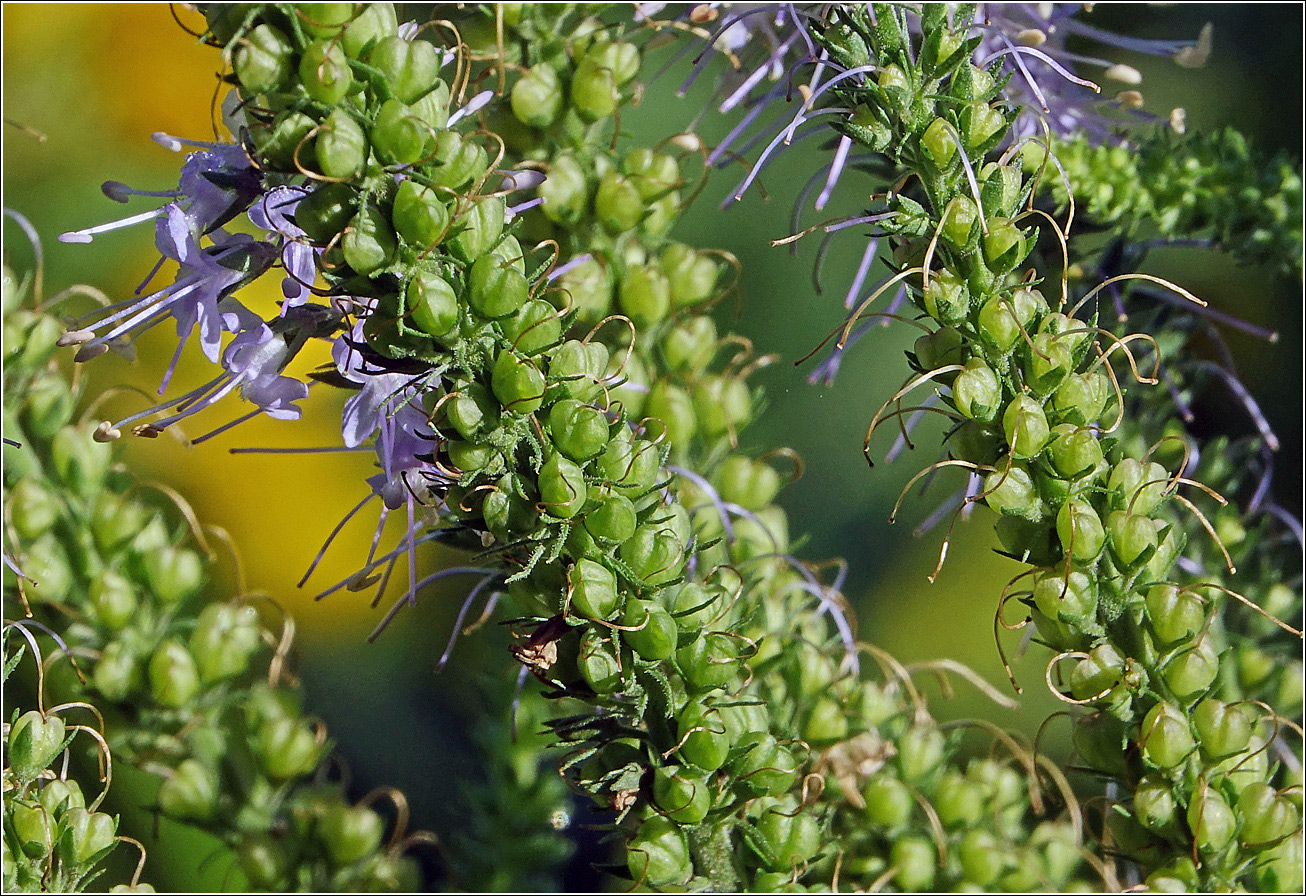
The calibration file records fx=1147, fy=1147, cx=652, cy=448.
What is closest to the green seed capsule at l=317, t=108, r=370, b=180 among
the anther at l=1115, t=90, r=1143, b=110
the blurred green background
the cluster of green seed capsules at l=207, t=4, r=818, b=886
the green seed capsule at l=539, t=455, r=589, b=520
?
the cluster of green seed capsules at l=207, t=4, r=818, b=886

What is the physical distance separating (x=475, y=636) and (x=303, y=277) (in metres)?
0.38

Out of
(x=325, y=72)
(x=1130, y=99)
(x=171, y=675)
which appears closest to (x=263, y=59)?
(x=325, y=72)

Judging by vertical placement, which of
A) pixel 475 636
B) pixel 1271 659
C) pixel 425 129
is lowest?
pixel 475 636

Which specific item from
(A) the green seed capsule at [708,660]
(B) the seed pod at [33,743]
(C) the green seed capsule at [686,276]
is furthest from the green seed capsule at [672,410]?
(B) the seed pod at [33,743]

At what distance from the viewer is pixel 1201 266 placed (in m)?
0.97

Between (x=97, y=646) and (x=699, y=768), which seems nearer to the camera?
(x=699, y=768)

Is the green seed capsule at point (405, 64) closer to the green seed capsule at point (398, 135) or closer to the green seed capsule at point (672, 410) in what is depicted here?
the green seed capsule at point (398, 135)

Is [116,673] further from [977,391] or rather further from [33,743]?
[977,391]

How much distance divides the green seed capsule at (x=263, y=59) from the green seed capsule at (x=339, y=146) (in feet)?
0.06

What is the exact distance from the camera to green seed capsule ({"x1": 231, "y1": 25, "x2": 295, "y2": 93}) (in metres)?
0.31

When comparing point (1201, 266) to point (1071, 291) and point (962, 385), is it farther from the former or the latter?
point (962, 385)

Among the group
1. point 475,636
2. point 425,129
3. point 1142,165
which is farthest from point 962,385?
point 475,636

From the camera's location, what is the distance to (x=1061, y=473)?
392 mm

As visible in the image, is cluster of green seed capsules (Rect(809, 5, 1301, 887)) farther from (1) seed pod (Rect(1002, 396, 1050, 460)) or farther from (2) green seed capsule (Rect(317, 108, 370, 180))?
(2) green seed capsule (Rect(317, 108, 370, 180))
